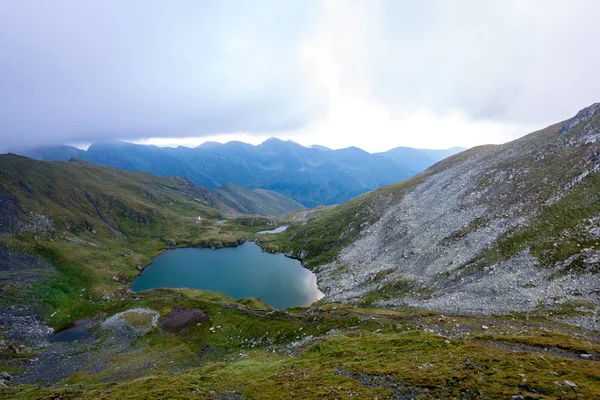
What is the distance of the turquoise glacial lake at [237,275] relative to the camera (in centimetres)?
10231

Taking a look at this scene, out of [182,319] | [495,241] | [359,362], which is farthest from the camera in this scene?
[182,319]

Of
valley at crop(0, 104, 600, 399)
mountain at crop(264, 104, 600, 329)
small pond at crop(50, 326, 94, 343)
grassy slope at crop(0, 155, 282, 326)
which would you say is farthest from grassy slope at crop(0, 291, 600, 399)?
grassy slope at crop(0, 155, 282, 326)

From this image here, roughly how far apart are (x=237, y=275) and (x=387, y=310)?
81.1m

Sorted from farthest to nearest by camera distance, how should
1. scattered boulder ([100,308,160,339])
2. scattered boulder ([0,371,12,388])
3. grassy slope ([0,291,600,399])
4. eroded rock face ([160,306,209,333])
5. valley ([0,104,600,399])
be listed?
scattered boulder ([100,308,160,339]) → eroded rock face ([160,306,209,333]) → scattered boulder ([0,371,12,388]) → valley ([0,104,600,399]) → grassy slope ([0,291,600,399])

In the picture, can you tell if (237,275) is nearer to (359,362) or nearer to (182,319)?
(182,319)

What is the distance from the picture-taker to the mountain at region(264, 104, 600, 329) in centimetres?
5000

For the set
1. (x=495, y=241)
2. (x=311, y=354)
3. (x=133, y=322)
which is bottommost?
(x=133, y=322)

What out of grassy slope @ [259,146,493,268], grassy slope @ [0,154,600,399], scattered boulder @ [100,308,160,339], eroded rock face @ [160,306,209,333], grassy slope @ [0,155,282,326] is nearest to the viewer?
grassy slope @ [0,154,600,399]

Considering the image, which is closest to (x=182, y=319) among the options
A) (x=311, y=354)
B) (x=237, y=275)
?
(x=311, y=354)

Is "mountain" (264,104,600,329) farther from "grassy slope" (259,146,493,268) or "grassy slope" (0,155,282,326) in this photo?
"grassy slope" (0,155,282,326)

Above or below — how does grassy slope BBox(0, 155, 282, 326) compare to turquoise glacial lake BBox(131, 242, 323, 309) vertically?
above

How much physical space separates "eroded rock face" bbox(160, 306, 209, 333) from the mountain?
3522 cm

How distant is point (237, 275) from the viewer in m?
127

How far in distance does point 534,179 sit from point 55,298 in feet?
470
